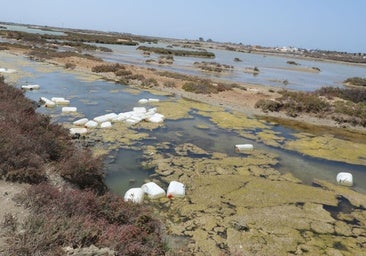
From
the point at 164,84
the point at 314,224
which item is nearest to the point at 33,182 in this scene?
the point at 314,224

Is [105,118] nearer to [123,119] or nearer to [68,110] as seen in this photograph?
[123,119]

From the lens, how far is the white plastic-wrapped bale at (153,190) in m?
7.63

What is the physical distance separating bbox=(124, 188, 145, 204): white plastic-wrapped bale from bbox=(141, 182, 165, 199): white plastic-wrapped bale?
20cm

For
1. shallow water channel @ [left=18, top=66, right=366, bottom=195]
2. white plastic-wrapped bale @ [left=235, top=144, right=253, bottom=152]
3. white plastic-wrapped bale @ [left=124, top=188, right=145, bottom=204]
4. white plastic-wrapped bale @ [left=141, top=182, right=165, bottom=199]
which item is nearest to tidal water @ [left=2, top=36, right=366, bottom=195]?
shallow water channel @ [left=18, top=66, right=366, bottom=195]

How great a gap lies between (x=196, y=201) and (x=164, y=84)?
16944mm

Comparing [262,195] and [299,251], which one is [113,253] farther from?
[262,195]

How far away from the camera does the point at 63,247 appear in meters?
4.09

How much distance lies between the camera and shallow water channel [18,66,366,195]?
30.3ft

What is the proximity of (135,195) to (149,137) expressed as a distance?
482 cm

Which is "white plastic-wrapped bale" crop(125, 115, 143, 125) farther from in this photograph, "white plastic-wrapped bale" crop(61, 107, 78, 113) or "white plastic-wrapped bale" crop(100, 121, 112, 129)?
"white plastic-wrapped bale" crop(61, 107, 78, 113)

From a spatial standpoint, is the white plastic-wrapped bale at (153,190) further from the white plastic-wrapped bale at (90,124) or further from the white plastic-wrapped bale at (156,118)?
the white plastic-wrapped bale at (156,118)

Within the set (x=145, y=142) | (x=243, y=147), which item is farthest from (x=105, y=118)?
(x=243, y=147)

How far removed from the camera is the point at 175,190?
7844mm

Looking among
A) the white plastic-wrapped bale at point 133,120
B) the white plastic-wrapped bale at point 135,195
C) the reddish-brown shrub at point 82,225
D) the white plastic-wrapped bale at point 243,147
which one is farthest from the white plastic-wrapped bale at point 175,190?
the white plastic-wrapped bale at point 133,120
